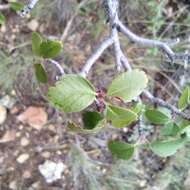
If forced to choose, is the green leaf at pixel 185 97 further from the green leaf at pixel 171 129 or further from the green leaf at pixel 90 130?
the green leaf at pixel 90 130

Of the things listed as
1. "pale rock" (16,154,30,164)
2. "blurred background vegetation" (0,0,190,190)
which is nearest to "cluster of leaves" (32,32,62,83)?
"blurred background vegetation" (0,0,190,190)

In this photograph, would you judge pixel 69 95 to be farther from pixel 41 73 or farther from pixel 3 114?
pixel 3 114

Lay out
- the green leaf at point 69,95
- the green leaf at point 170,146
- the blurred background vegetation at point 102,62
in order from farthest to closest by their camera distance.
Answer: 1. the blurred background vegetation at point 102,62
2. the green leaf at point 170,146
3. the green leaf at point 69,95

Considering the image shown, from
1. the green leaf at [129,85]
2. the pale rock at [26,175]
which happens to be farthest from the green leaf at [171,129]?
the pale rock at [26,175]

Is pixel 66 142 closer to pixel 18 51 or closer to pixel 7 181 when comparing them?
pixel 7 181

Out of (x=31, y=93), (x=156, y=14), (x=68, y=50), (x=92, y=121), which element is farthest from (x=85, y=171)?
(x=92, y=121)

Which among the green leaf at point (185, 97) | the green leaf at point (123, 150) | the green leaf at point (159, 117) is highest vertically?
the green leaf at point (185, 97)
